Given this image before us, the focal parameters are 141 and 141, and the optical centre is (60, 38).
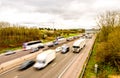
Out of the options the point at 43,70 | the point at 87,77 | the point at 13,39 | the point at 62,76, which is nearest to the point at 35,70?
the point at 43,70

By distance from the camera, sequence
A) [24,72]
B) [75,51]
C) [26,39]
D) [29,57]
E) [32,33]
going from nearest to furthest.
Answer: [24,72], [29,57], [75,51], [26,39], [32,33]

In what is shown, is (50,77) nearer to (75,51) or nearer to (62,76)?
(62,76)

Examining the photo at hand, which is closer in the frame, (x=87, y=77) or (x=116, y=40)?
(x=87, y=77)

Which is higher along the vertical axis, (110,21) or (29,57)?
(110,21)

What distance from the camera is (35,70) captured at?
25.3m

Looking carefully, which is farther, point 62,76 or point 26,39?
point 26,39

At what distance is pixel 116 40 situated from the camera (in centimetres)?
2384

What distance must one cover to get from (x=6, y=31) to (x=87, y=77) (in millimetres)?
45775

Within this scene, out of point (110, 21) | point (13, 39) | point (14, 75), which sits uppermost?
point (110, 21)

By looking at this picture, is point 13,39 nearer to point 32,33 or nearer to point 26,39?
point 26,39

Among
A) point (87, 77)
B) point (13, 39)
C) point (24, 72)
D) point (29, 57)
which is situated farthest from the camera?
point (13, 39)

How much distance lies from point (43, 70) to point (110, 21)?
26878mm

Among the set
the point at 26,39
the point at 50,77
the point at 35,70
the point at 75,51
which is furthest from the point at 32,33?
the point at 50,77

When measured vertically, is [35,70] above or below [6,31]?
below
